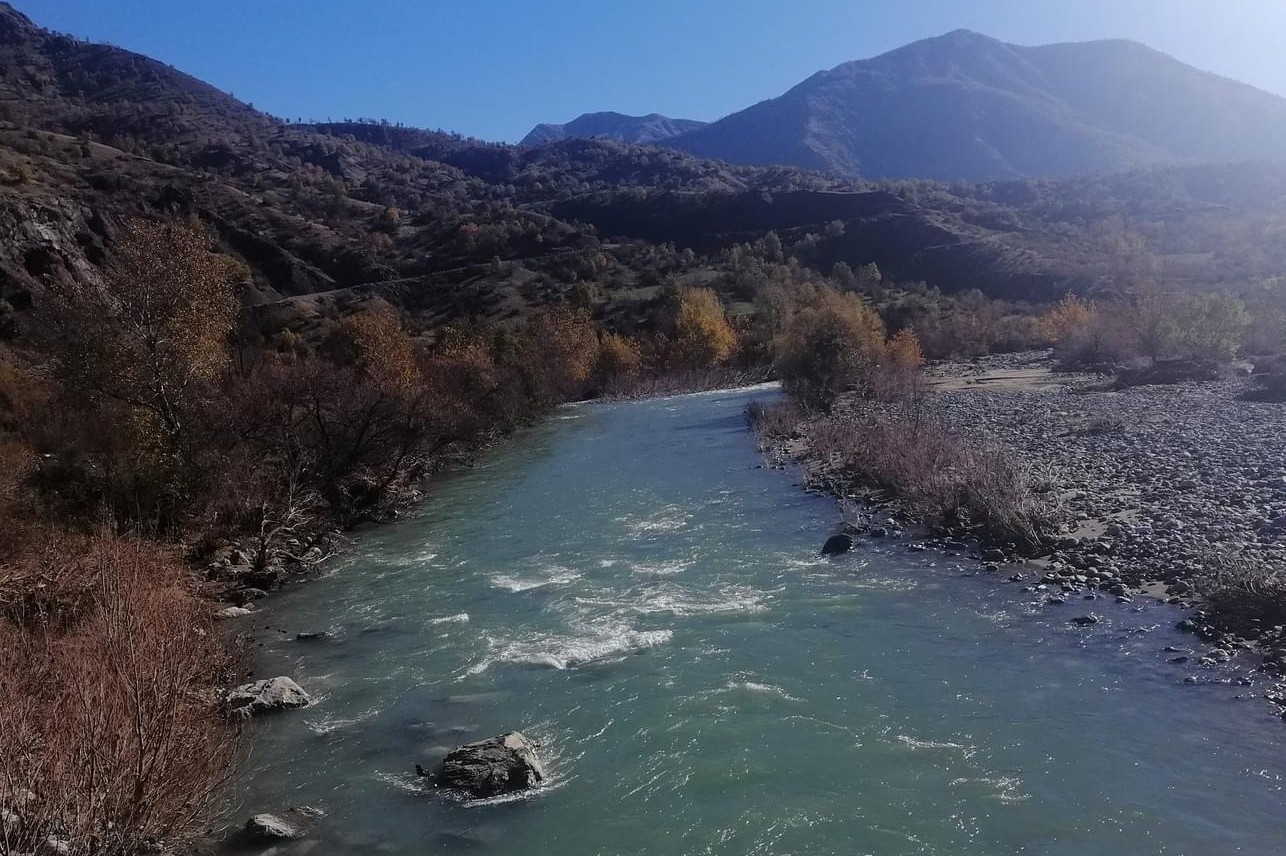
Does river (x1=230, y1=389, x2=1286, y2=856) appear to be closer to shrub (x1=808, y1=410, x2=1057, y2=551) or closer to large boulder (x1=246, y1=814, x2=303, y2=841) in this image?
large boulder (x1=246, y1=814, x2=303, y2=841)

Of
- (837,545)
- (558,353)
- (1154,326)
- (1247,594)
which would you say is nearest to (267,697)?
(837,545)

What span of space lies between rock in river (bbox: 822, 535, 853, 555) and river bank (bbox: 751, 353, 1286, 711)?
1.33 metres

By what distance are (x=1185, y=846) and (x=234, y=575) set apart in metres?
18.1

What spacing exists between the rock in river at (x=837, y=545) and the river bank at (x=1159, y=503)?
52.5 inches

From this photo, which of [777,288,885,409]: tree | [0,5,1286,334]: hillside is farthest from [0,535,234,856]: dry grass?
[0,5,1286,334]: hillside

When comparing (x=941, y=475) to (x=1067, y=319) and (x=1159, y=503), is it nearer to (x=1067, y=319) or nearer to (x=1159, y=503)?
(x=1159, y=503)

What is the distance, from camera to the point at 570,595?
1695cm

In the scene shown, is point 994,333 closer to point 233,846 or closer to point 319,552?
point 319,552

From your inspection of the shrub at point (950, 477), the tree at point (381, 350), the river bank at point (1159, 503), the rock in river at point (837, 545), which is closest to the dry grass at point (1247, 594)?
the river bank at point (1159, 503)

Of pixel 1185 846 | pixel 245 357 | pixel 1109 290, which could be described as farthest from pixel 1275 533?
pixel 1109 290

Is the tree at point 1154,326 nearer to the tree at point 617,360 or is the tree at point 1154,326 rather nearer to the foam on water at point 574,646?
the tree at point 617,360

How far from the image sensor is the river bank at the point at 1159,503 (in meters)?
12.8

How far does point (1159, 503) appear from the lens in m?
18.5

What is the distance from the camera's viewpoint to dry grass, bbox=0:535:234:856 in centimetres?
660
